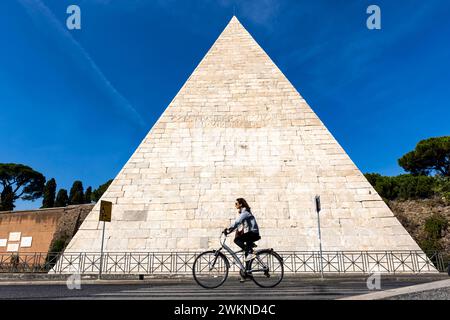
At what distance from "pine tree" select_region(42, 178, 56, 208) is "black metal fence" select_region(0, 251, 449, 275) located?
103ft

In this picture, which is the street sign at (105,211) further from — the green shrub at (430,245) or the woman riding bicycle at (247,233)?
the green shrub at (430,245)

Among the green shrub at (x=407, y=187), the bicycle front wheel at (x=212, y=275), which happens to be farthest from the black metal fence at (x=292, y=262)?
the green shrub at (x=407, y=187)

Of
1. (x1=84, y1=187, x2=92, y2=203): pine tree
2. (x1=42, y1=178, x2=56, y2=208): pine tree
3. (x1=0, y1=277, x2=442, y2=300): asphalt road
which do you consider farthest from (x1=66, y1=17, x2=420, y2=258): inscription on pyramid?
(x1=84, y1=187, x2=92, y2=203): pine tree

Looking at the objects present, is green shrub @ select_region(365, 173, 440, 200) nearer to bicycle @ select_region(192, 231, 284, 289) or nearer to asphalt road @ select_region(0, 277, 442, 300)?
asphalt road @ select_region(0, 277, 442, 300)

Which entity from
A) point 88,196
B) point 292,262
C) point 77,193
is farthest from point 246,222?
point 88,196

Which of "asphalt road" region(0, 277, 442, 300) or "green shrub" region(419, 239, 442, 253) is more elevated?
"green shrub" region(419, 239, 442, 253)

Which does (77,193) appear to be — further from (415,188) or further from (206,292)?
(206,292)

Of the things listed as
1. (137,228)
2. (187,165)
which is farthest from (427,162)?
(137,228)

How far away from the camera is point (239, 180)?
10.2 m

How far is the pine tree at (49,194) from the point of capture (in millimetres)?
36469

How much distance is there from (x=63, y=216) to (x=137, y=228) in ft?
55.0

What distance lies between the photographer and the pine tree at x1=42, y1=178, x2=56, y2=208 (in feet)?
120

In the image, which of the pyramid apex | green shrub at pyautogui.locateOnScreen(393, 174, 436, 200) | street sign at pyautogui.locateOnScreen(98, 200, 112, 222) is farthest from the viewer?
green shrub at pyautogui.locateOnScreen(393, 174, 436, 200)

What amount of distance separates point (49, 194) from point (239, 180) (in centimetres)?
3360
